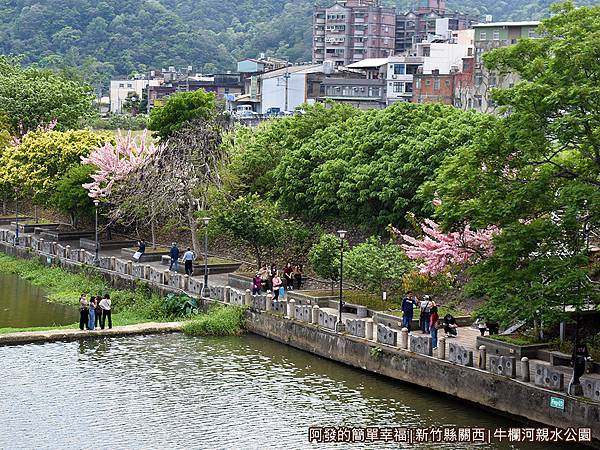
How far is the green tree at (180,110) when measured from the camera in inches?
2400

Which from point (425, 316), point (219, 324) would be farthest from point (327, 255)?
point (425, 316)

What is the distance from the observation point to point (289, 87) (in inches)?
4626

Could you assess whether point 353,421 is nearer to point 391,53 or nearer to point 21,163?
point 21,163

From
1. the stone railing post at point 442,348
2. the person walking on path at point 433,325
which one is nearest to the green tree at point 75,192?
the person walking on path at point 433,325

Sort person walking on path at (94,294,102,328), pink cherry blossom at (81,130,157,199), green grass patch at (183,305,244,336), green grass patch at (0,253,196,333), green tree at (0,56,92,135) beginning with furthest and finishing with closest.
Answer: green tree at (0,56,92,135)
pink cherry blossom at (81,130,157,199)
green grass patch at (0,253,196,333)
green grass patch at (183,305,244,336)
person walking on path at (94,294,102,328)

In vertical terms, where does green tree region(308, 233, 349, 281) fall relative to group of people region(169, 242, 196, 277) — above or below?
above

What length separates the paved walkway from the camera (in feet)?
127

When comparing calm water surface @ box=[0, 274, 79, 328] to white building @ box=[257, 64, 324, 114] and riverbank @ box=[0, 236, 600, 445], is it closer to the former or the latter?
riverbank @ box=[0, 236, 600, 445]

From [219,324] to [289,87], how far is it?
258 feet

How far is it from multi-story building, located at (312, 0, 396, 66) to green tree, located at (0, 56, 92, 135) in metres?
71.3

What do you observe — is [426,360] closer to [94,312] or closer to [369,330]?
[369,330]

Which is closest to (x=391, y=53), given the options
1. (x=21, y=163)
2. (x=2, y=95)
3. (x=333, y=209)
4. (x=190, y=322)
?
(x=2, y=95)

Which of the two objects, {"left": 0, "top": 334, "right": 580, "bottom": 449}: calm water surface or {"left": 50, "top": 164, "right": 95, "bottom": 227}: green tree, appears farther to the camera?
{"left": 50, "top": 164, "right": 95, "bottom": 227}: green tree

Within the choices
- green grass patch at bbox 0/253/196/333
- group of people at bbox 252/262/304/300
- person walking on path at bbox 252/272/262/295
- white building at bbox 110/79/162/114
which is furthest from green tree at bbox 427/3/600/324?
white building at bbox 110/79/162/114
